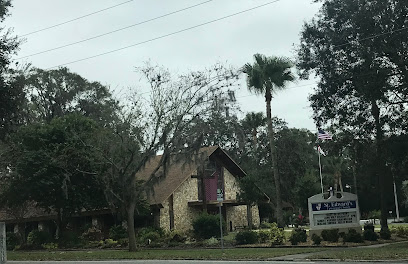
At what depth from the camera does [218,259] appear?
20.8m

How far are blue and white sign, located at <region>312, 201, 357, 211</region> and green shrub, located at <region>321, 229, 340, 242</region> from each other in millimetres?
1814

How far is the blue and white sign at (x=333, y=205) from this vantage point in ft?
95.1

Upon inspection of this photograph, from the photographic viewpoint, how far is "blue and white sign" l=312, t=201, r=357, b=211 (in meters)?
29.0

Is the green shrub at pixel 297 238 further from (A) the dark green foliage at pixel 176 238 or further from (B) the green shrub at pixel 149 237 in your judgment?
(B) the green shrub at pixel 149 237

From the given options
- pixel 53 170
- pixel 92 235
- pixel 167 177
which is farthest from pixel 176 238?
pixel 167 177

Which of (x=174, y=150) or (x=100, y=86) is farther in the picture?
(x=100, y=86)

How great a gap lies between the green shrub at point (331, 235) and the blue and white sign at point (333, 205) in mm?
1814

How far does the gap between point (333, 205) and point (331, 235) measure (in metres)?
2.59

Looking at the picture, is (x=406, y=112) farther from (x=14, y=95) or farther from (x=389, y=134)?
(x=14, y=95)

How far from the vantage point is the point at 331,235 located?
1059 inches

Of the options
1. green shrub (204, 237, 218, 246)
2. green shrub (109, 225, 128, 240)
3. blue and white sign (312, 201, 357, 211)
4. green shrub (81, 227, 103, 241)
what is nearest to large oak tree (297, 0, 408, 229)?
blue and white sign (312, 201, 357, 211)

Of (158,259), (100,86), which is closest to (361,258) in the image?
(158,259)

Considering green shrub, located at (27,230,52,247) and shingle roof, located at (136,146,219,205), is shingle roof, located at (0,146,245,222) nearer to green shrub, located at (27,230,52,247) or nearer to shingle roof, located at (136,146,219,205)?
shingle roof, located at (136,146,219,205)

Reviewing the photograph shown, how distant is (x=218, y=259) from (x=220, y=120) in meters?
8.39
